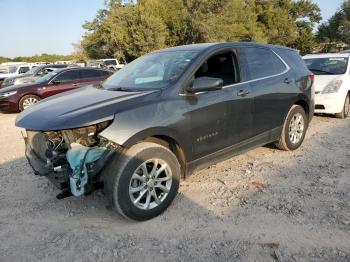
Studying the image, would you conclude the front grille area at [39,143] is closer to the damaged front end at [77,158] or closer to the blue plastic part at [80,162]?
the damaged front end at [77,158]

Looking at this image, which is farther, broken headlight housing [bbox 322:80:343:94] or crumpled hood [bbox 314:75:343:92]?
crumpled hood [bbox 314:75:343:92]

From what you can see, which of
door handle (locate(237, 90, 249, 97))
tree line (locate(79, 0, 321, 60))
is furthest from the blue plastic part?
tree line (locate(79, 0, 321, 60))

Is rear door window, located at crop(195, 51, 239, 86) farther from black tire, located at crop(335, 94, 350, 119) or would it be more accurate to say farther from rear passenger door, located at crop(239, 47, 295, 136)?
black tire, located at crop(335, 94, 350, 119)

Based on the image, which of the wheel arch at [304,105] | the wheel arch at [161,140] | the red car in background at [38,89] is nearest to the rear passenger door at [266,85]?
the wheel arch at [304,105]

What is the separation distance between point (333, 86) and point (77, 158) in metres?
6.64

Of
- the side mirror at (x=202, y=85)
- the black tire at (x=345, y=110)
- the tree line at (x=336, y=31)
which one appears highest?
the tree line at (x=336, y=31)

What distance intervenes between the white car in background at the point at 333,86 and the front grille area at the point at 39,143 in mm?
6363

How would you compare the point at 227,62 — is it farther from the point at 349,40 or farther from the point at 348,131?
the point at 349,40

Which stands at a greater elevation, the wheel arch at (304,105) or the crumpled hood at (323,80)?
the crumpled hood at (323,80)

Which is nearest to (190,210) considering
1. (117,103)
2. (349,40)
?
(117,103)

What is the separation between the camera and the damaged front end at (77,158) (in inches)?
131

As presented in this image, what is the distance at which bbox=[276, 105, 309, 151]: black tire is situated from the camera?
17.7 ft

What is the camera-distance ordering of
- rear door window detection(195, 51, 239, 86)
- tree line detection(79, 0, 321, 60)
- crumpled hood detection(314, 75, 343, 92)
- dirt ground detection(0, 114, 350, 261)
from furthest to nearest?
1. tree line detection(79, 0, 321, 60)
2. crumpled hood detection(314, 75, 343, 92)
3. rear door window detection(195, 51, 239, 86)
4. dirt ground detection(0, 114, 350, 261)

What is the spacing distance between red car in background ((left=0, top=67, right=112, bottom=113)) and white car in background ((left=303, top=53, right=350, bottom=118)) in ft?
21.6
